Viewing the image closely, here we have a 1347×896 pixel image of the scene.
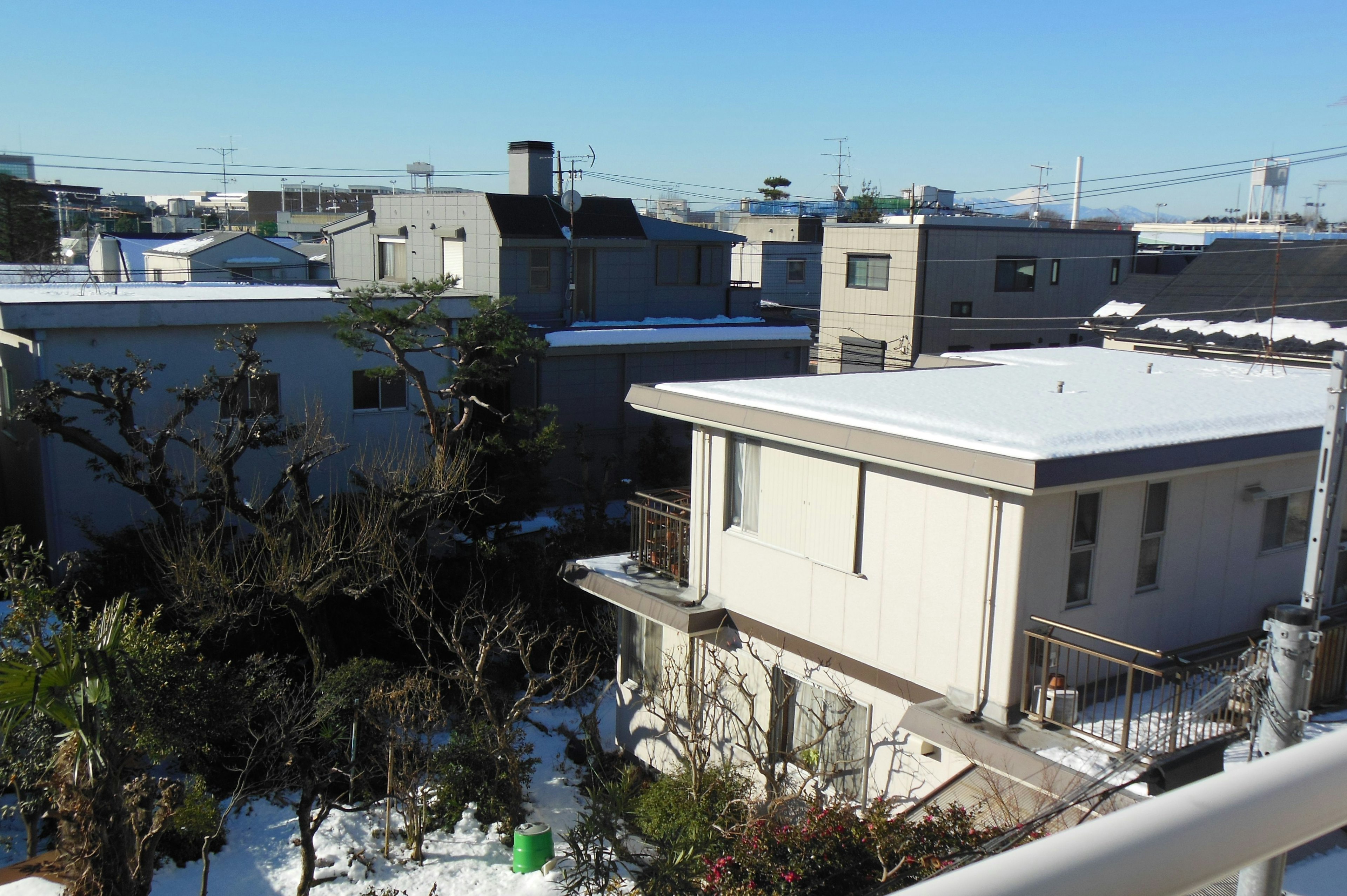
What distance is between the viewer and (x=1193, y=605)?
30.0 feet

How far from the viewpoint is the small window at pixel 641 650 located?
11883 millimetres

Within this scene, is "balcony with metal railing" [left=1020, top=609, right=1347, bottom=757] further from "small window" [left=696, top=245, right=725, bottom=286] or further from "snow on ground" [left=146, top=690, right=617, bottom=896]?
"small window" [left=696, top=245, right=725, bottom=286]

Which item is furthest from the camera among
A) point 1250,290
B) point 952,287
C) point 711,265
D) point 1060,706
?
point 952,287

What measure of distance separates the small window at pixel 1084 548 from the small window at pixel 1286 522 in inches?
95.7

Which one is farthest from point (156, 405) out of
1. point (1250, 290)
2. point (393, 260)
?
point (1250, 290)

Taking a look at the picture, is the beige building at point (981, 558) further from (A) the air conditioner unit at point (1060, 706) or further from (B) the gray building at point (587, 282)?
(B) the gray building at point (587, 282)

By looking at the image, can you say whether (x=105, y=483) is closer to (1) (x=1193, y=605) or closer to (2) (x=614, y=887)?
(2) (x=614, y=887)

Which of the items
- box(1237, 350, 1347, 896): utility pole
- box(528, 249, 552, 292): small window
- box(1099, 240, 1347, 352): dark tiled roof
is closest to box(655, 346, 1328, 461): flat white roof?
box(1237, 350, 1347, 896): utility pole

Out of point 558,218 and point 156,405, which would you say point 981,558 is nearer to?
point 156,405

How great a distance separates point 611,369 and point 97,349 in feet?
31.4

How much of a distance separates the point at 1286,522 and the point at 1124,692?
2623 millimetres

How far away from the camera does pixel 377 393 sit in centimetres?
1897

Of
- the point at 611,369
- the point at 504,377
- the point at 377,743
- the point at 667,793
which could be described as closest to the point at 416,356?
the point at 504,377

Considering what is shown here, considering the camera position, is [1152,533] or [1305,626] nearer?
[1305,626]
